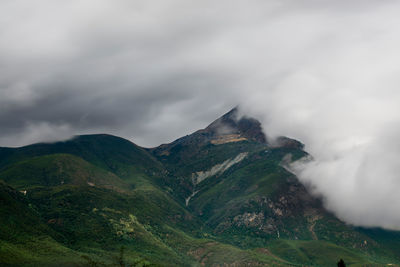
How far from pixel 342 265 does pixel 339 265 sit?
159 centimetres

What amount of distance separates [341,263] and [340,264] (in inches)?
13.2

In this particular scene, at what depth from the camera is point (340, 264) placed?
66.5 m

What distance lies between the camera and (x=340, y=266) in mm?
66000

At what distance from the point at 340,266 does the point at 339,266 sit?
45.4 inches

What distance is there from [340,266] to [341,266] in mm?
214

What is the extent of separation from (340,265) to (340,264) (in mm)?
283

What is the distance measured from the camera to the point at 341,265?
2603 inches

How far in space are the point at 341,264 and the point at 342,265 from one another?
325 mm

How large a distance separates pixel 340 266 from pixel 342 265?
403mm

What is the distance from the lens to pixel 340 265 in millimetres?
66250

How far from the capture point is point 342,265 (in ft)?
216

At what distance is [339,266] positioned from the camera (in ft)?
220

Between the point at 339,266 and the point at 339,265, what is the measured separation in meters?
0.34

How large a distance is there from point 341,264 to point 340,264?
1.11ft
